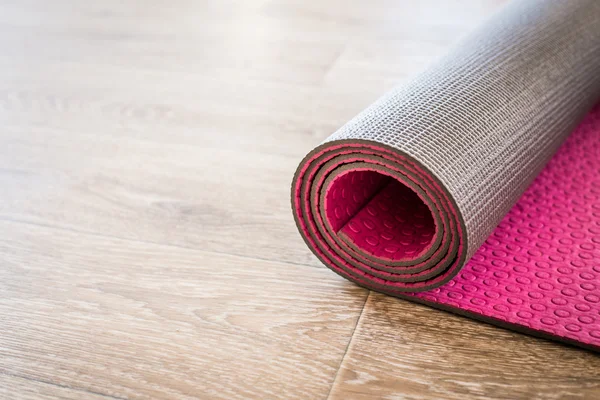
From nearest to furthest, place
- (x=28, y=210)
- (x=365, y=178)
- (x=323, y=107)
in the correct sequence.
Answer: (x=365, y=178) → (x=28, y=210) → (x=323, y=107)

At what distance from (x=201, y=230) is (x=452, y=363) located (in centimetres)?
47

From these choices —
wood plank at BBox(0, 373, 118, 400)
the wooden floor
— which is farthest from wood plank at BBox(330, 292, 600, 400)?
wood plank at BBox(0, 373, 118, 400)

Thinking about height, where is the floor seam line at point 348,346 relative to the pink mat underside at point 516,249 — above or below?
below

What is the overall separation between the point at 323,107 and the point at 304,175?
61 cm

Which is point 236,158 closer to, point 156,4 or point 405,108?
point 405,108

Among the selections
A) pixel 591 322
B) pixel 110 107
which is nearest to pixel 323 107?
pixel 110 107

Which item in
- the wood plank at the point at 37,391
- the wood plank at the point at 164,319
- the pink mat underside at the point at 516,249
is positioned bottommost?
the wood plank at the point at 37,391

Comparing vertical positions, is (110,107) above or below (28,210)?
above

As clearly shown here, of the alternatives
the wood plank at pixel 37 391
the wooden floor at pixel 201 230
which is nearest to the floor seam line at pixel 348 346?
the wooden floor at pixel 201 230

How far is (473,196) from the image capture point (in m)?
0.89

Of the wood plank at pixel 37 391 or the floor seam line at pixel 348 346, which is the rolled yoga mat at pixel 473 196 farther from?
the wood plank at pixel 37 391

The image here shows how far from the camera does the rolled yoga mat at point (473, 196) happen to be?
890 mm

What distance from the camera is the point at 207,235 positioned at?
44.7 inches

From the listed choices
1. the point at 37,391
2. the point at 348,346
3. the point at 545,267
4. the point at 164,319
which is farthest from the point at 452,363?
the point at 37,391
